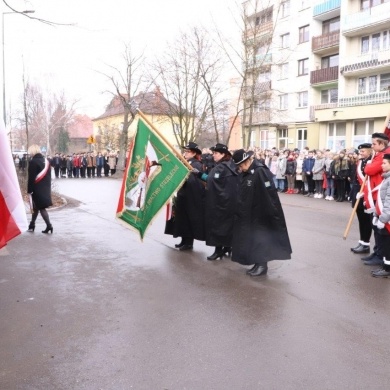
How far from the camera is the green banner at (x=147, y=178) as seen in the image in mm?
7605

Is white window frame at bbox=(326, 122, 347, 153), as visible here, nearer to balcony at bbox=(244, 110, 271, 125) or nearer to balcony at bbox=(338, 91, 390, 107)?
balcony at bbox=(338, 91, 390, 107)

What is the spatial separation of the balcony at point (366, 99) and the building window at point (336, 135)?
1804 mm

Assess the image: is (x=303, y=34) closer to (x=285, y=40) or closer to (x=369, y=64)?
(x=285, y=40)

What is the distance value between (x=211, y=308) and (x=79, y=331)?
146 centimetres

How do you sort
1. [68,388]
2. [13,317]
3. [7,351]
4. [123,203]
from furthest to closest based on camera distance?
[123,203] → [13,317] → [7,351] → [68,388]

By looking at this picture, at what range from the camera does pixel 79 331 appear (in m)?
4.59

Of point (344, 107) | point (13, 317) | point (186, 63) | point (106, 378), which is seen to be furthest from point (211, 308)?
point (344, 107)

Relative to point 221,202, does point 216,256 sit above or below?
below

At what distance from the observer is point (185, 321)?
15.8ft

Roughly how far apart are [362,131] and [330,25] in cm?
1013

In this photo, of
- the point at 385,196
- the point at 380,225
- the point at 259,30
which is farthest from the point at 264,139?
the point at 380,225

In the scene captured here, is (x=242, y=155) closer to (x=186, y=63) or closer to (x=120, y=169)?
(x=186, y=63)

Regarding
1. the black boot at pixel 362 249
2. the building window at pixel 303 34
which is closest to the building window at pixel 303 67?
the building window at pixel 303 34

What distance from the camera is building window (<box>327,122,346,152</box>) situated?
3661cm
